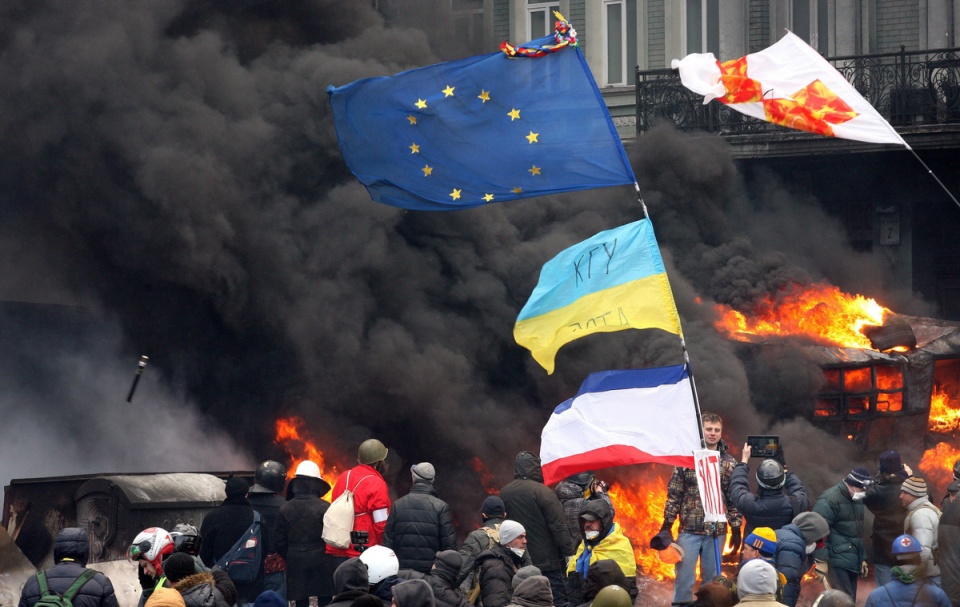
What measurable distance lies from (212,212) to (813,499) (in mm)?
7513

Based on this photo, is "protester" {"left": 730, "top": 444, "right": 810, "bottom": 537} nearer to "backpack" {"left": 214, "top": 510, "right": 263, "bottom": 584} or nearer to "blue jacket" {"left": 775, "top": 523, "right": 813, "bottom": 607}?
"blue jacket" {"left": 775, "top": 523, "right": 813, "bottom": 607}

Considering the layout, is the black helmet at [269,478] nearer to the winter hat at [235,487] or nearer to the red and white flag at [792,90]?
the winter hat at [235,487]

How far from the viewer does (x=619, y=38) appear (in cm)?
1995

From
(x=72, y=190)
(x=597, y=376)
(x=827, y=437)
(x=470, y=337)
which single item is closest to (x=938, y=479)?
(x=827, y=437)

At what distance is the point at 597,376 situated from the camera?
8.97 metres

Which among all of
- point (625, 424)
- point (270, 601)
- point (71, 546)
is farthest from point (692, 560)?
point (71, 546)

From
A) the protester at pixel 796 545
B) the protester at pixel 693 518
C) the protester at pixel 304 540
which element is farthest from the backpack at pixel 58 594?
the protester at pixel 693 518

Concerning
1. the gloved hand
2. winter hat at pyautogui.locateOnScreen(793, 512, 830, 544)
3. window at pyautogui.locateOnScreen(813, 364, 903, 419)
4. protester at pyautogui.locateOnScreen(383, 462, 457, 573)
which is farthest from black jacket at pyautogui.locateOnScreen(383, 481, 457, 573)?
window at pyautogui.locateOnScreen(813, 364, 903, 419)

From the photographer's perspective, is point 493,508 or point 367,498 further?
point 367,498

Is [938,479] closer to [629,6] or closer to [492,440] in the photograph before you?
[492,440]

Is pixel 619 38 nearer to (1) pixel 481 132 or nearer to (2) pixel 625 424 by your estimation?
(1) pixel 481 132

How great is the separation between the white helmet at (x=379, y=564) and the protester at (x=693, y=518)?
3383mm

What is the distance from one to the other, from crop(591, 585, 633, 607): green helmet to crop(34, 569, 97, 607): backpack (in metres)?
2.71

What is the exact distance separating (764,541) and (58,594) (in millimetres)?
4226
